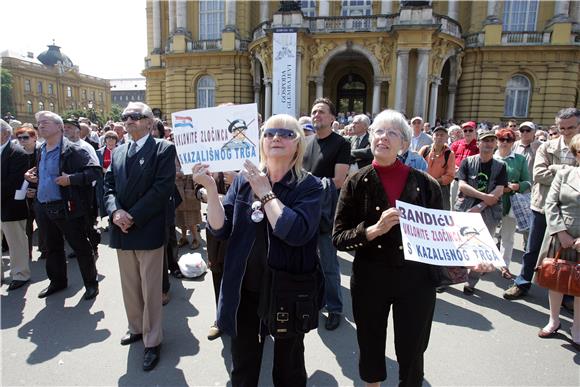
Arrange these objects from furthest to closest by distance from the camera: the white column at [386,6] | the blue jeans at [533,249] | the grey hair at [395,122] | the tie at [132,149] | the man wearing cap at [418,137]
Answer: the white column at [386,6]
the man wearing cap at [418,137]
the blue jeans at [533,249]
the tie at [132,149]
the grey hair at [395,122]

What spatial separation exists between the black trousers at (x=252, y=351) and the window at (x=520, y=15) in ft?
97.0

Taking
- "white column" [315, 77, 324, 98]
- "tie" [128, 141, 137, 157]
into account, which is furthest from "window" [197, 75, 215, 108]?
"tie" [128, 141, 137, 157]

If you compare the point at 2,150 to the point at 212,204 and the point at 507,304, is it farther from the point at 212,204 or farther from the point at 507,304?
the point at 507,304

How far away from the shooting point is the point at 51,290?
500 centimetres

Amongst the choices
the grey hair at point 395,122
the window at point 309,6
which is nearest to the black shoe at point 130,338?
the grey hair at point 395,122

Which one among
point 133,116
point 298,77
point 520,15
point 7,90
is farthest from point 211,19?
point 7,90

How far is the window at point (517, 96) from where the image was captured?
24484mm

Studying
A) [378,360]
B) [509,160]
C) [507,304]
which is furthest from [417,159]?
[378,360]

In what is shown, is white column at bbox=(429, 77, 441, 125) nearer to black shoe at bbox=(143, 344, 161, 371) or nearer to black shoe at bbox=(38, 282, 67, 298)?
black shoe at bbox=(38, 282, 67, 298)

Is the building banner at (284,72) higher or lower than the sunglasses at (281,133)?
higher

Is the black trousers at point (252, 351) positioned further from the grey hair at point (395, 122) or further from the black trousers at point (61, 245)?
the black trousers at point (61, 245)

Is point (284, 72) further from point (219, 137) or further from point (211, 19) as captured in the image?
point (219, 137)

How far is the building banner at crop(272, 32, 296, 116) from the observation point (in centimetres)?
2122

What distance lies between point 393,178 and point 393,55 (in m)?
21.2
